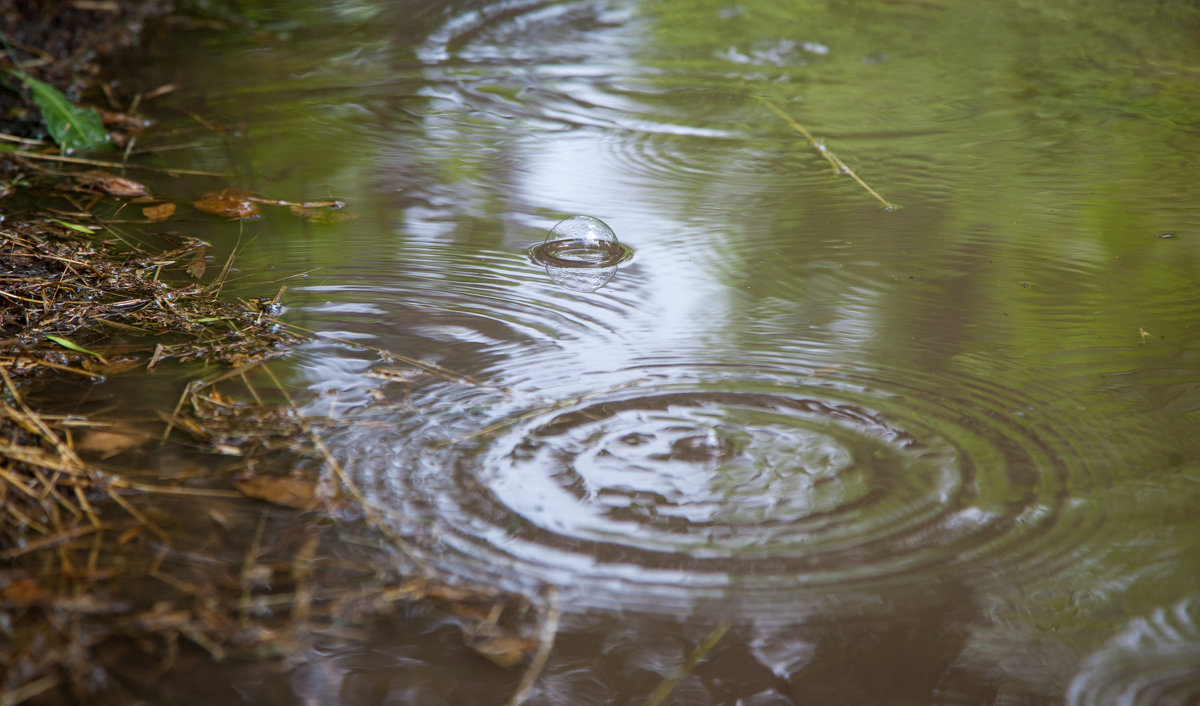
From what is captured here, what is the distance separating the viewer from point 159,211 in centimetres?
229

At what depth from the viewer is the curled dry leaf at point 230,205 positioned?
2291 millimetres

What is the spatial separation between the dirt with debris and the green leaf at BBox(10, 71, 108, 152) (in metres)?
0.75

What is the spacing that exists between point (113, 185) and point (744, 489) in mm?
2000

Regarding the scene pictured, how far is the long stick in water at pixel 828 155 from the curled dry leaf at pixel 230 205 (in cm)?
163

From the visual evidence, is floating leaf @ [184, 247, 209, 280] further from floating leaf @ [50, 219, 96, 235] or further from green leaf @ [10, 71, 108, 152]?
green leaf @ [10, 71, 108, 152]

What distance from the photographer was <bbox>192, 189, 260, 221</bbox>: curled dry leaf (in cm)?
229

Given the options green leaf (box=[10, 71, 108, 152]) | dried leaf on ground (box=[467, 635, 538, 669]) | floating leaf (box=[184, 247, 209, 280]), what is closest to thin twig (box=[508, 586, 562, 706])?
dried leaf on ground (box=[467, 635, 538, 669])

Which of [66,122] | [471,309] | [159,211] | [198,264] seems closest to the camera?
[471,309]

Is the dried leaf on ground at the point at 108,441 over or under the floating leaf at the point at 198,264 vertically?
under

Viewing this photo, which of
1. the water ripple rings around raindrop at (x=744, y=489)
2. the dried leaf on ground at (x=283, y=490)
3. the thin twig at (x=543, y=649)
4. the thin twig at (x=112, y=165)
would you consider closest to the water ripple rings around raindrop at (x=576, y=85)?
A: the thin twig at (x=112, y=165)

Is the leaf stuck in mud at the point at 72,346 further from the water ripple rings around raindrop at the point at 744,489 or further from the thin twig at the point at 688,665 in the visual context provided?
the thin twig at the point at 688,665

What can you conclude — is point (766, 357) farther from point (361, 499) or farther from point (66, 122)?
point (66, 122)

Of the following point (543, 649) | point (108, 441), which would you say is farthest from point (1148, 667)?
point (108, 441)

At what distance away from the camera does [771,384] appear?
5.33 ft
